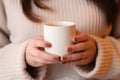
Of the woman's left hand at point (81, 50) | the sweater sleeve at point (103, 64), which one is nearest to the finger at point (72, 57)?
the woman's left hand at point (81, 50)

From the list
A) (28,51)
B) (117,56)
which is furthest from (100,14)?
(28,51)

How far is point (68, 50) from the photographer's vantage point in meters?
0.72

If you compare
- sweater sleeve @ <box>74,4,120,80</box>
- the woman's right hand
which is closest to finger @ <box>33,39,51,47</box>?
the woman's right hand

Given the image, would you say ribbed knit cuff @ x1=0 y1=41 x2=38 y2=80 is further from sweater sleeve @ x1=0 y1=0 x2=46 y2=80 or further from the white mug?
the white mug

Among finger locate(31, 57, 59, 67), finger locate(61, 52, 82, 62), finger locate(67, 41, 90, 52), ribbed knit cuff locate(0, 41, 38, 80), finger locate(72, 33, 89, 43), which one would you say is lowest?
ribbed knit cuff locate(0, 41, 38, 80)

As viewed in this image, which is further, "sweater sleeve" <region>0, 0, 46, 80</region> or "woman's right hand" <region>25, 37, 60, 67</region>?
"sweater sleeve" <region>0, 0, 46, 80</region>

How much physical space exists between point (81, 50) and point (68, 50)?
0.19 feet

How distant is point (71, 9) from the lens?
3.14ft

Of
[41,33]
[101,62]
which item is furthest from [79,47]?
[41,33]

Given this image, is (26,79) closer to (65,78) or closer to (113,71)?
(65,78)

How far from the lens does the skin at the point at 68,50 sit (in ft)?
2.39

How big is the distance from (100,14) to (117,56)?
17 centimetres

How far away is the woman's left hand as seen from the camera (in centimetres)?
73

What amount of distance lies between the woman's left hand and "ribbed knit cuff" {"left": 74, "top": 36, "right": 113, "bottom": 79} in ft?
0.08
